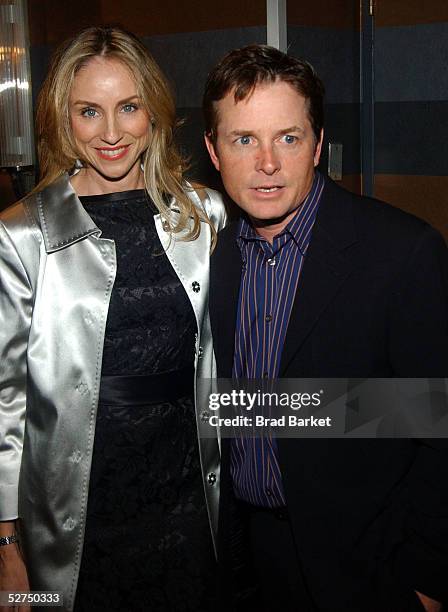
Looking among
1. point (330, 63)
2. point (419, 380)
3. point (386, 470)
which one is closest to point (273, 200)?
point (419, 380)

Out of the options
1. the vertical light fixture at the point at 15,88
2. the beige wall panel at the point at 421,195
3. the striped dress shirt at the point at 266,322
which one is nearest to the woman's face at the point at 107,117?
the striped dress shirt at the point at 266,322

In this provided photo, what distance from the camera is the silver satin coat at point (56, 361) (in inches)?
81.0

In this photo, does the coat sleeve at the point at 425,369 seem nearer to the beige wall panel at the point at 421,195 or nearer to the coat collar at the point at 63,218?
the coat collar at the point at 63,218

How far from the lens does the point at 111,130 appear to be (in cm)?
205

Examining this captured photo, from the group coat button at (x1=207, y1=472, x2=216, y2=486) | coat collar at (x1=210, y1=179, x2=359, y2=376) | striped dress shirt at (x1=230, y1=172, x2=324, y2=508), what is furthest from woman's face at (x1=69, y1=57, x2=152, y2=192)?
coat button at (x1=207, y1=472, x2=216, y2=486)

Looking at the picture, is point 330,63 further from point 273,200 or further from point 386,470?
point 386,470

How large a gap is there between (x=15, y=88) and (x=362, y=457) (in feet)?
6.23

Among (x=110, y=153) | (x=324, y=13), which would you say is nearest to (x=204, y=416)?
(x=110, y=153)

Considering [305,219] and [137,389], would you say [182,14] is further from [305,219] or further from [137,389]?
[137,389]

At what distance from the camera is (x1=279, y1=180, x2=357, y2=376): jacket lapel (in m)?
1.72

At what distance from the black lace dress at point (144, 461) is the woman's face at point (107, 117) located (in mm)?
114

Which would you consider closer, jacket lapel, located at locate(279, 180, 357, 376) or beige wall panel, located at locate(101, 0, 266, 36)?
jacket lapel, located at locate(279, 180, 357, 376)

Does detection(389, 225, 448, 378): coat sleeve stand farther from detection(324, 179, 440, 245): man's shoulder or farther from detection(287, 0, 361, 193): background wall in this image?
detection(287, 0, 361, 193): background wall

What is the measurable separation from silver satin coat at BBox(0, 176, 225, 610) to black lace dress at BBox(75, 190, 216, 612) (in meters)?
0.03
